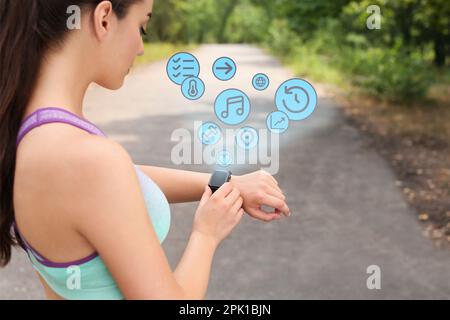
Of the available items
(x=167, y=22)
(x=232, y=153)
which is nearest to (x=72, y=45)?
(x=232, y=153)

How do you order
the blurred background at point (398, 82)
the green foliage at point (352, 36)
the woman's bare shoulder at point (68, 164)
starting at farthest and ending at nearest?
the green foliage at point (352, 36), the blurred background at point (398, 82), the woman's bare shoulder at point (68, 164)

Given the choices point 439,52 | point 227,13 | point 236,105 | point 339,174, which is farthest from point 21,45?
point 227,13

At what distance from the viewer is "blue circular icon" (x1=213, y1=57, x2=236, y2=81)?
113cm

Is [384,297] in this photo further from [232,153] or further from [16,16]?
[16,16]

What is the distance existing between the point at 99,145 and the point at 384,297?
3.50 meters

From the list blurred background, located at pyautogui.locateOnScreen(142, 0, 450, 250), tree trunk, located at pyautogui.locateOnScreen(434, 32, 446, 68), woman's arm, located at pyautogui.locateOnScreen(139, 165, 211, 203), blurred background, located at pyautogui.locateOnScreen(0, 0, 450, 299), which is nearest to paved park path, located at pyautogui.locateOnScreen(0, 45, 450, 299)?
blurred background, located at pyautogui.locateOnScreen(0, 0, 450, 299)

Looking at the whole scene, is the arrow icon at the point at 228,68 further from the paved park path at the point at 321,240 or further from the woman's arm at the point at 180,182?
the paved park path at the point at 321,240

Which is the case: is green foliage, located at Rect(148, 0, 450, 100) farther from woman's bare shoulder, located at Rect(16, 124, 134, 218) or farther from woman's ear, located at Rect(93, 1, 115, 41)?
woman's bare shoulder, located at Rect(16, 124, 134, 218)

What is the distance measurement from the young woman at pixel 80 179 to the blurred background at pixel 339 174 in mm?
229

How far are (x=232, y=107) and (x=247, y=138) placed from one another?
75mm

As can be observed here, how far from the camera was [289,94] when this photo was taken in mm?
1127

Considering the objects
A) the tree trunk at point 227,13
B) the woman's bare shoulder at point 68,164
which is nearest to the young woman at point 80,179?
the woman's bare shoulder at point 68,164

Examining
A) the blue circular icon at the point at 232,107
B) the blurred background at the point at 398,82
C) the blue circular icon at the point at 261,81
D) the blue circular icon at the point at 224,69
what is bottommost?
the blurred background at the point at 398,82

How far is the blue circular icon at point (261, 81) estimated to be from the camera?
3.87 feet
